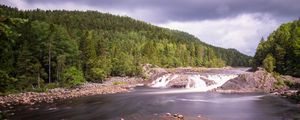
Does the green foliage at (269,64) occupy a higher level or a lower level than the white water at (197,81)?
higher

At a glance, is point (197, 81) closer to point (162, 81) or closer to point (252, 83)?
point (162, 81)

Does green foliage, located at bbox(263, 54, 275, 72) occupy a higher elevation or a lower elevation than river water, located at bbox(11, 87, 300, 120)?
higher

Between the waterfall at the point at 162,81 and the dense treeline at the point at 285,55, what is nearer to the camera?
the dense treeline at the point at 285,55

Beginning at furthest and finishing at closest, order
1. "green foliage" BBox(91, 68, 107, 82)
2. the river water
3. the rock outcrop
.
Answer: "green foliage" BBox(91, 68, 107, 82), the rock outcrop, the river water

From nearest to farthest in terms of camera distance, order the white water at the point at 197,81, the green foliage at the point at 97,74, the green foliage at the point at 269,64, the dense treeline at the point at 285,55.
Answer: the white water at the point at 197,81 < the dense treeline at the point at 285,55 < the green foliage at the point at 269,64 < the green foliage at the point at 97,74

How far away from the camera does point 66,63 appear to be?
64.6 metres

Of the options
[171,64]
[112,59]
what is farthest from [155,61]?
[112,59]

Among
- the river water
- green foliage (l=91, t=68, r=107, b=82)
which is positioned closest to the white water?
green foliage (l=91, t=68, r=107, b=82)

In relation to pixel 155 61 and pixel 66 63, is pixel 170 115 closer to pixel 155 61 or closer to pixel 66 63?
pixel 66 63

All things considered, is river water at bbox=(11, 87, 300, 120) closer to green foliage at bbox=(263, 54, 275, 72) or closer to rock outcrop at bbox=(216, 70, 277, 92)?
rock outcrop at bbox=(216, 70, 277, 92)

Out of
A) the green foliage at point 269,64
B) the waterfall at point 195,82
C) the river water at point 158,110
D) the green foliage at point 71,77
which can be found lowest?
the river water at point 158,110

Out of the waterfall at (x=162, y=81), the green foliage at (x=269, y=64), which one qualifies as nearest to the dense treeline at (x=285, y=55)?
the green foliage at (x=269, y=64)

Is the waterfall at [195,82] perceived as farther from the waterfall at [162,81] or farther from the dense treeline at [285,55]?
the dense treeline at [285,55]

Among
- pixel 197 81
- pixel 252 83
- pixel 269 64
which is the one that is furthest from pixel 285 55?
pixel 197 81
